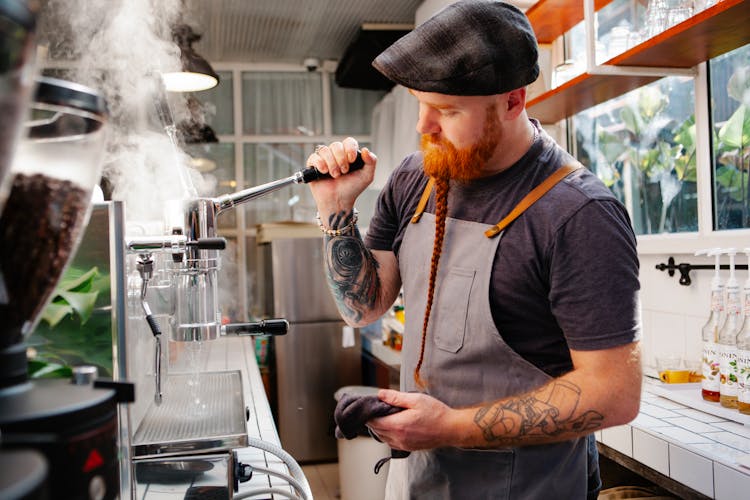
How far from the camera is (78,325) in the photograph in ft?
2.87

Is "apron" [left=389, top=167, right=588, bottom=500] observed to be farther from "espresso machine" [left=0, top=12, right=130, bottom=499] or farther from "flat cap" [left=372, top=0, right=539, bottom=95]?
"espresso machine" [left=0, top=12, right=130, bottom=499]

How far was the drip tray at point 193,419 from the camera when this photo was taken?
3.56 ft

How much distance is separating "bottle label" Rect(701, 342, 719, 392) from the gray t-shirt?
93 cm

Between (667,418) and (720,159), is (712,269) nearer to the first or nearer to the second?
(720,159)

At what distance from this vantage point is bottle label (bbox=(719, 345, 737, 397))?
173cm

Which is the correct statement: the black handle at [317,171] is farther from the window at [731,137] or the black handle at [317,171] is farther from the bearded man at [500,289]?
the window at [731,137]

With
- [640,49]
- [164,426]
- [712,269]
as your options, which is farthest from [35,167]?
A: [712,269]

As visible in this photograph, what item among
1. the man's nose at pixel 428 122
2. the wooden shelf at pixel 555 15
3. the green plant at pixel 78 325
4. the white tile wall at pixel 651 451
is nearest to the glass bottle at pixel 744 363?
the white tile wall at pixel 651 451

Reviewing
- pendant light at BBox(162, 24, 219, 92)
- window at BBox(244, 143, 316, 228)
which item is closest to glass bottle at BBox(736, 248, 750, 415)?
pendant light at BBox(162, 24, 219, 92)

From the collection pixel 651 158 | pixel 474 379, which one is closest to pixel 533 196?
pixel 474 379

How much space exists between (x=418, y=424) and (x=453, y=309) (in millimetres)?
245

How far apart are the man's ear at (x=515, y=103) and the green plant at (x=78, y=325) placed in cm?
76

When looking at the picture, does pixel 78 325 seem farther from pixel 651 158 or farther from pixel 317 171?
pixel 651 158

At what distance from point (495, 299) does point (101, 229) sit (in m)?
0.68
